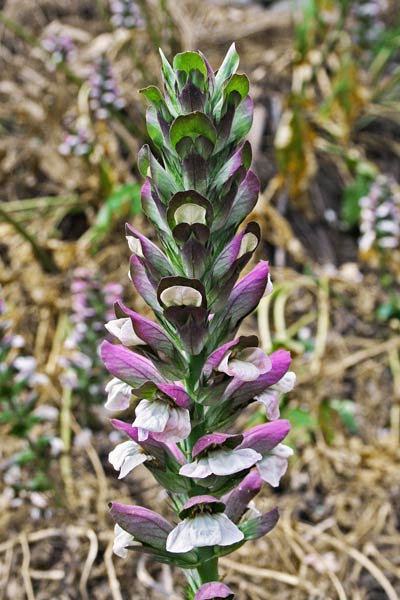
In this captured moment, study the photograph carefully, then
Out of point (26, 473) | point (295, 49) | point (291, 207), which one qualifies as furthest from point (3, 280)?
point (295, 49)

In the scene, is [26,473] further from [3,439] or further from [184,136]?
[184,136]

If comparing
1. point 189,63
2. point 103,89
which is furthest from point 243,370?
point 103,89

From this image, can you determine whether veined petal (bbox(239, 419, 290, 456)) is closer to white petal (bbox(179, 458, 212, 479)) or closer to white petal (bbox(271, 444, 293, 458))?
white petal (bbox(271, 444, 293, 458))

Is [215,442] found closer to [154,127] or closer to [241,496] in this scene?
[241,496]

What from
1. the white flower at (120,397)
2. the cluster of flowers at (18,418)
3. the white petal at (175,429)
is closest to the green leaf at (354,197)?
the cluster of flowers at (18,418)

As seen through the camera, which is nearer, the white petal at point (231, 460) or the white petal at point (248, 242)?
the white petal at point (231, 460)

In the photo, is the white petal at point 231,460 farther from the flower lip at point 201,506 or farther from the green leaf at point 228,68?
the green leaf at point 228,68
